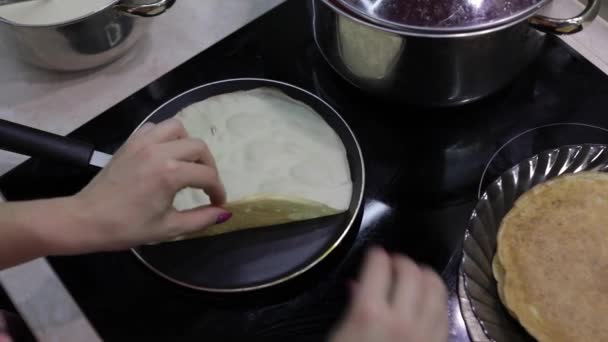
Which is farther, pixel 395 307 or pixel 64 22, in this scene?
pixel 64 22

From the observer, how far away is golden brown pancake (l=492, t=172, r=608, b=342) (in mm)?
601

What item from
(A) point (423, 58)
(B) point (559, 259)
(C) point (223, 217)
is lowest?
(B) point (559, 259)

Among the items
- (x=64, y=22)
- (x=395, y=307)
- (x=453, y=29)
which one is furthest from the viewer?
(x=64, y=22)

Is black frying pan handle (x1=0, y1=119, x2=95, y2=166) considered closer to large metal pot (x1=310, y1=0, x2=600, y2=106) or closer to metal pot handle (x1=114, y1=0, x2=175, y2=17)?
metal pot handle (x1=114, y1=0, x2=175, y2=17)

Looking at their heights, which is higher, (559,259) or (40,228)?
(40,228)

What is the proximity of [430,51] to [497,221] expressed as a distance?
25cm

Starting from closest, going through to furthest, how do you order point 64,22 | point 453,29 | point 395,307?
point 395,307
point 453,29
point 64,22

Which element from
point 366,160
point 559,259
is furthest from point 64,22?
point 559,259

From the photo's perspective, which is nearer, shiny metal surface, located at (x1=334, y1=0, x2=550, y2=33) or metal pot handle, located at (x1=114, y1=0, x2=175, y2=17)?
shiny metal surface, located at (x1=334, y1=0, x2=550, y2=33)

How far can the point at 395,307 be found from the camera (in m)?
0.48

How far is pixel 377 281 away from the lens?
482mm

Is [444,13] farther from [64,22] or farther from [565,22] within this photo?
[64,22]

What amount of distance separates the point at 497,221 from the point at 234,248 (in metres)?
0.36

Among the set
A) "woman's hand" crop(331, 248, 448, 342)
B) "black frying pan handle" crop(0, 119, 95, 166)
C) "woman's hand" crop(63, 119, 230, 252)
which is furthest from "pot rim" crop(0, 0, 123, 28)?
"woman's hand" crop(331, 248, 448, 342)
